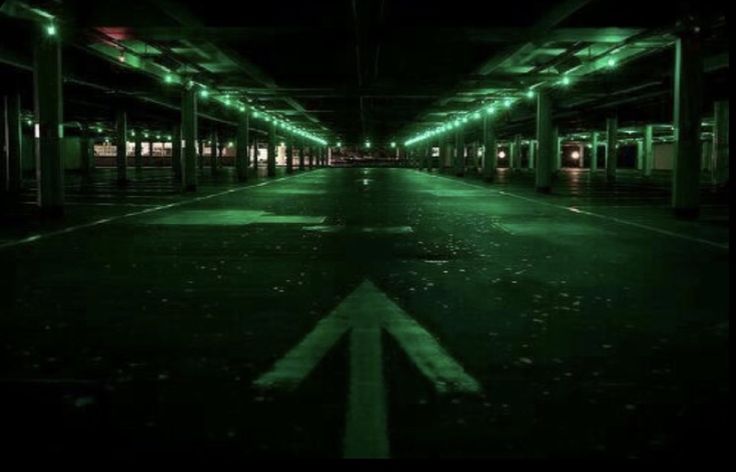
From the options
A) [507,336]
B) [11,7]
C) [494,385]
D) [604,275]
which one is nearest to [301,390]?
[494,385]

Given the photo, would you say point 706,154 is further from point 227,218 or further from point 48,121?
point 48,121

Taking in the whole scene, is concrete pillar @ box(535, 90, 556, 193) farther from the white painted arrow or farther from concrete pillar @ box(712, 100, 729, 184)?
the white painted arrow

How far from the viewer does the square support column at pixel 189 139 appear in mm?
32791

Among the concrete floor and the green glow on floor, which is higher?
the green glow on floor

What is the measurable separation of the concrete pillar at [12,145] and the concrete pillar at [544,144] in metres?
19.8

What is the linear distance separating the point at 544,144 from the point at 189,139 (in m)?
13.7

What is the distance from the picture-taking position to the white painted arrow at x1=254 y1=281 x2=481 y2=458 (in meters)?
4.66

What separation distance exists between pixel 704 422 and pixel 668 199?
2541 cm

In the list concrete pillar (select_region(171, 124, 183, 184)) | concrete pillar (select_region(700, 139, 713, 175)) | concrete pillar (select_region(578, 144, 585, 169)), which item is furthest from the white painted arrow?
concrete pillar (select_region(578, 144, 585, 169))

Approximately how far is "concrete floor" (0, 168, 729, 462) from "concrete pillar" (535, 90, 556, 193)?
18.0 m

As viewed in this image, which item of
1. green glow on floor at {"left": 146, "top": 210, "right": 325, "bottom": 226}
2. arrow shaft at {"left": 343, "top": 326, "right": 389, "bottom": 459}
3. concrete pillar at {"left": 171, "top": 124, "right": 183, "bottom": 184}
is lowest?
arrow shaft at {"left": 343, "top": 326, "right": 389, "bottom": 459}

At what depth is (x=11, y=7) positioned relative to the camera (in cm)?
1719

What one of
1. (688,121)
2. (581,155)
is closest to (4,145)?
(688,121)

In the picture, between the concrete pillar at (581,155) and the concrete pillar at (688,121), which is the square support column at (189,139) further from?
the concrete pillar at (581,155)
